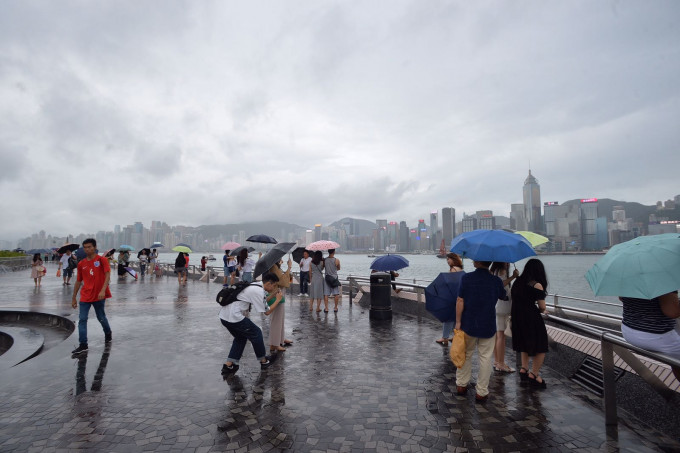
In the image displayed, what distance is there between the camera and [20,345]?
304 inches

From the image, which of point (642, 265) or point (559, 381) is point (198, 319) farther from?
point (642, 265)

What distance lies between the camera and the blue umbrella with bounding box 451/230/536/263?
4.44 m

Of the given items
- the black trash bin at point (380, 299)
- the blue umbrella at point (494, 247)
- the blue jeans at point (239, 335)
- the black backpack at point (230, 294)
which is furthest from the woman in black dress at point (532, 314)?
the black trash bin at point (380, 299)

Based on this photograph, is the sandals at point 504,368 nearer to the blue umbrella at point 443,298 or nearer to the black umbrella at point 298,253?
the blue umbrella at point 443,298

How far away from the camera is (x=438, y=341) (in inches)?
275

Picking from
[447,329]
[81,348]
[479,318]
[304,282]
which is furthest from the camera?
[304,282]

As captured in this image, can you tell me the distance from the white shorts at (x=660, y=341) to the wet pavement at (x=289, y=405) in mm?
873

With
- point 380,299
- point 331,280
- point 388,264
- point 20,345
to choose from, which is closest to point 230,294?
point 380,299

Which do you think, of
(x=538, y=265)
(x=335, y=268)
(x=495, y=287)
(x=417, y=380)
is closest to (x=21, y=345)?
(x=335, y=268)

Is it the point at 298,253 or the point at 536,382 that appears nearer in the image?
the point at 536,382

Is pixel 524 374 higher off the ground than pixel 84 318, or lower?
lower

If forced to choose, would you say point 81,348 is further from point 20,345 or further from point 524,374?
point 524,374

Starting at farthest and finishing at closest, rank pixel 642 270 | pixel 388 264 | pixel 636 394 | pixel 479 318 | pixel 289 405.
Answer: pixel 388 264 → pixel 479 318 → pixel 289 405 → pixel 636 394 → pixel 642 270

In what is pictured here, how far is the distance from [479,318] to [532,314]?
3.26 feet
